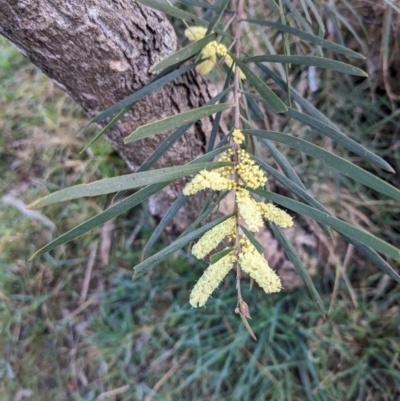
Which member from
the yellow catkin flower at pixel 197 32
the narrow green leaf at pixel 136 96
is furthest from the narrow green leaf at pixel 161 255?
the yellow catkin flower at pixel 197 32

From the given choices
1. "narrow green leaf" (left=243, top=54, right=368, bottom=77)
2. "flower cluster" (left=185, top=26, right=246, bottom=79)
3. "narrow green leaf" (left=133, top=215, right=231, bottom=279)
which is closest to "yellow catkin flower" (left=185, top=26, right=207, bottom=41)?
"flower cluster" (left=185, top=26, right=246, bottom=79)

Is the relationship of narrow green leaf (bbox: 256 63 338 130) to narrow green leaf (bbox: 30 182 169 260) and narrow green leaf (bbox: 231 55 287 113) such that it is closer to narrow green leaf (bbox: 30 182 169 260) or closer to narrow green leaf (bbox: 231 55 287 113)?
narrow green leaf (bbox: 231 55 287 113)

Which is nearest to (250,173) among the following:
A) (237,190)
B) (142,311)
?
(237,190)

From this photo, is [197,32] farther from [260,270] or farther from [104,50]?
[260,270]

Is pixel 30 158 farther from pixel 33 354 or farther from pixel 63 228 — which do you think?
pixel 33 354

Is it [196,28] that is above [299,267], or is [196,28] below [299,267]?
above

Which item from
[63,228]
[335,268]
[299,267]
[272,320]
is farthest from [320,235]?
[63,228]

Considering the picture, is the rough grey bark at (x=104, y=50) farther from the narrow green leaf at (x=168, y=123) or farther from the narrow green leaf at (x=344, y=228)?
the narrow green leaf at (x=344, y=228)
